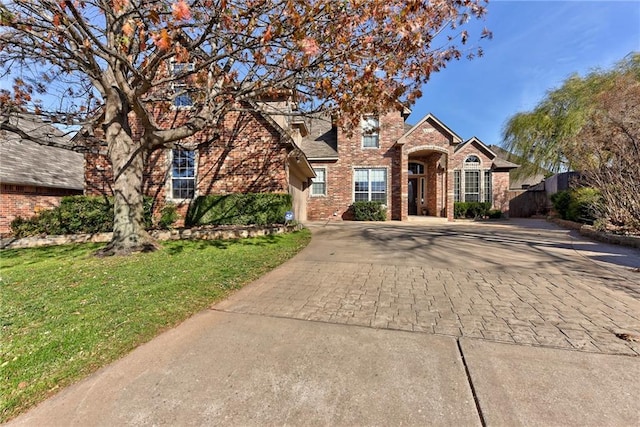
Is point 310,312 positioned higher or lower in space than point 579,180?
lower

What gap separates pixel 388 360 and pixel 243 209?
9.06m

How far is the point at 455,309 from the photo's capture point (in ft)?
12.6

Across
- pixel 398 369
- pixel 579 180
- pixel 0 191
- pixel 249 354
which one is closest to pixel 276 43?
pixel 249 354

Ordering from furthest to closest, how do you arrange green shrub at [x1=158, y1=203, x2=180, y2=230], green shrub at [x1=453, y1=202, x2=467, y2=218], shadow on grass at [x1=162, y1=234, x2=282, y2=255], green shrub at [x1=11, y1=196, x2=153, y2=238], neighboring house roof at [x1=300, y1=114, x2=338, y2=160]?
green shrub at [x1=453, y1=202, x2=467, y2=218] < neighboring house roof at [x1=300, y1=114, x2=338, y2=160] < green shrub at [x1=158, y1=203, x2=180, y2=230] < green shrub at [x1=11, y1=196, x2=153, y2=238] < shadow on grass at [x1=162, y1=234, x2=282, y2=255]

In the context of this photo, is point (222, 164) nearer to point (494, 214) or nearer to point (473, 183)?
point (473, 183)

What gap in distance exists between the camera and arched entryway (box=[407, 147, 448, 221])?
17781 millimetres

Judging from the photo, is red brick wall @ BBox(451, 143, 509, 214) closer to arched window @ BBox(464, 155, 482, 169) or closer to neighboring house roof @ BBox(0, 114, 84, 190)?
arched window @ BBox(464, 155, 482, 169)

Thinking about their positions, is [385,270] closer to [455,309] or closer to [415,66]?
[455,309]

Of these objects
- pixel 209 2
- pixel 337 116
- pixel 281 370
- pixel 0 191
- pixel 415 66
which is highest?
pixel 209 2

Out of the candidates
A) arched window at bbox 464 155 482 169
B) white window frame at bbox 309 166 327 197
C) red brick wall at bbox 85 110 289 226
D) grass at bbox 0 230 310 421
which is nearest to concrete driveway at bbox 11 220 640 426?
grass at bbox 0 230 310 421

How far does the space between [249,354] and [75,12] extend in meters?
5.70

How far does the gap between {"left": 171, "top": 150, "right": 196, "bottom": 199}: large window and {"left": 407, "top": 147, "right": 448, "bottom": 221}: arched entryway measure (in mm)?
12098

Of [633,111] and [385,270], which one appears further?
[633,111]

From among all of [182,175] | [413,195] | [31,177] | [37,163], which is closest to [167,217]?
[182,175]
